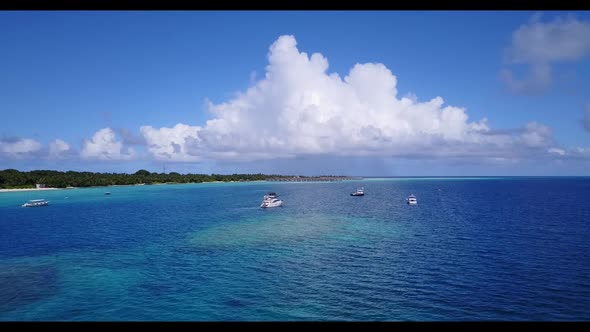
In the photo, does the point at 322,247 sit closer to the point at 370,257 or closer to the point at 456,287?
the point at 370,257

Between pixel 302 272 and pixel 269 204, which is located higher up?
pixel 269 204

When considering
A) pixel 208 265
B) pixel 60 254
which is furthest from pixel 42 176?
pixel 208 265

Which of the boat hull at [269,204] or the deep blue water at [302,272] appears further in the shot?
the boat hull at [269,204]

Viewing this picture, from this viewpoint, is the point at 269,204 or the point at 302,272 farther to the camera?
the point at 269,204

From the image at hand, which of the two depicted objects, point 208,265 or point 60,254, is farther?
point 60,254

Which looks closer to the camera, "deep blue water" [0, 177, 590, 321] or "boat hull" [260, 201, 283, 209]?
"deep blue water" [0, 177, 590, 321]

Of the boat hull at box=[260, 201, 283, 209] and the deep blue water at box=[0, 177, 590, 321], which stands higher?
the boat hull at box=[260, 201, 283, 209]

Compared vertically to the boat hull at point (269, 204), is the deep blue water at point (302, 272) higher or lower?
lower
